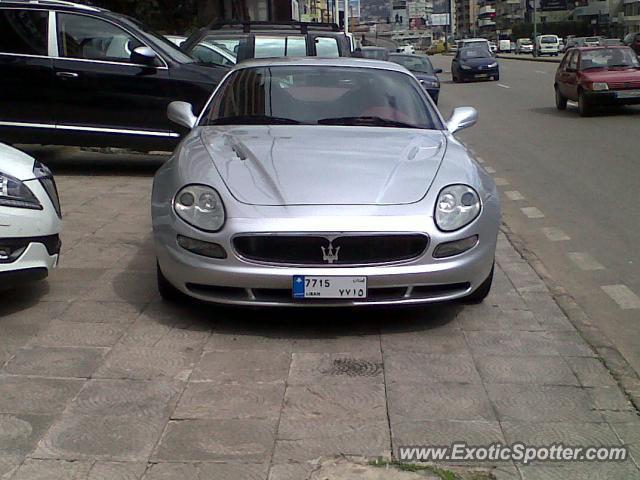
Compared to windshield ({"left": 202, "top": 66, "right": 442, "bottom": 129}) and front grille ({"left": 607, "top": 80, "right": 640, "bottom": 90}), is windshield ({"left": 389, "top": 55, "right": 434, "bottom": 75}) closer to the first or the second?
front grille ({"left": 607, "top": 80, "right": 640, "bottom": 90})

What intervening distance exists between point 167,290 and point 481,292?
1.85 meters

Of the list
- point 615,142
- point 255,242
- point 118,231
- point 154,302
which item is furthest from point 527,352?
point 615,142

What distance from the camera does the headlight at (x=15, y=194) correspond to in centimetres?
493

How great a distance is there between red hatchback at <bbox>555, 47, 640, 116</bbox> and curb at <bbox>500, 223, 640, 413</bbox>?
12.8 meters

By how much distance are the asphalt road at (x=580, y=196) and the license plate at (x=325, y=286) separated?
5.11 ft

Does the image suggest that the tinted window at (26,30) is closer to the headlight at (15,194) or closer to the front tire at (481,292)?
the headlight at (15,194)

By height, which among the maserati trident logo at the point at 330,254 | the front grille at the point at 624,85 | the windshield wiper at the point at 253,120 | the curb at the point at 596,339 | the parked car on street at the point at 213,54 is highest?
the parked car on street at the point at 213,54

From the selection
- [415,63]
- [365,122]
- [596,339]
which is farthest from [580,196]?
[415,63]

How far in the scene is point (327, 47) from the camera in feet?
40.0

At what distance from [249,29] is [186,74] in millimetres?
2940

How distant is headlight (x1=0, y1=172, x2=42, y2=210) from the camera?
4.93 meters

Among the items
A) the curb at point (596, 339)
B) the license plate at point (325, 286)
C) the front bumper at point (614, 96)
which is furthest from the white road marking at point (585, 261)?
the front bumper at point (614, 96)

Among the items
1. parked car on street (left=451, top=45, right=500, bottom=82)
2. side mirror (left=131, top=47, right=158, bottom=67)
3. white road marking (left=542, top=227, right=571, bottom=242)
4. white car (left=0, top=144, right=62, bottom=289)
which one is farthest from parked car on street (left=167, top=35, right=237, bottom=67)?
parked car on street (left=451, top=45, right=500, bottom=82)

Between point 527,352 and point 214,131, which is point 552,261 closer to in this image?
point 527,352
